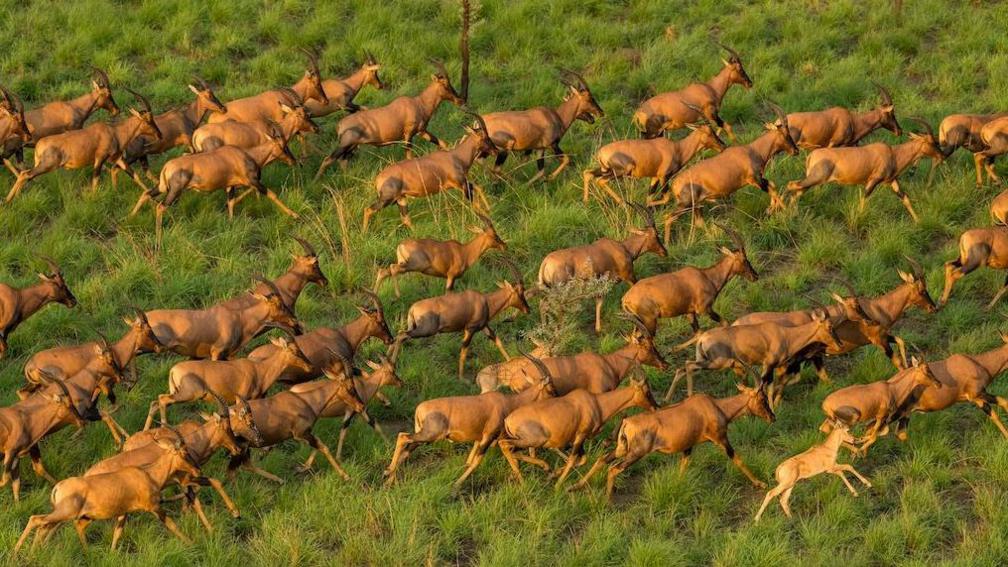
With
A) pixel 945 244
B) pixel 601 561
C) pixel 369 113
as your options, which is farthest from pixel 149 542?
pixel 945 244

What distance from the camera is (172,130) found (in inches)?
769

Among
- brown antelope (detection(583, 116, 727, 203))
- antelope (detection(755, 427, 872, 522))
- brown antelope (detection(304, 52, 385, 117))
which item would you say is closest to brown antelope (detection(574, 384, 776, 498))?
antelope (detection(755, 427, 872, 522))

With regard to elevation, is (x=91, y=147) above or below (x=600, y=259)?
above

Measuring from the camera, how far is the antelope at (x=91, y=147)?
18.6m

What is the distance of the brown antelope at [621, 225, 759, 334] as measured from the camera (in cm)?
1652

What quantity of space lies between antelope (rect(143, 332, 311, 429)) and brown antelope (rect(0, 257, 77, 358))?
1.80m

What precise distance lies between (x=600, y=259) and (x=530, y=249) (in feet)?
4.90

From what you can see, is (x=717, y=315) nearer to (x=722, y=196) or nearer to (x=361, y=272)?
(x=722, y=196)

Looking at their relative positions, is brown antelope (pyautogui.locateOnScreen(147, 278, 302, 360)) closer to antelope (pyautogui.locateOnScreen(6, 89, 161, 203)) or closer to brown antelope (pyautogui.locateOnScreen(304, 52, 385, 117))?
antelope (pyautogui.locateOnScreen(6, 89, 161, 203))

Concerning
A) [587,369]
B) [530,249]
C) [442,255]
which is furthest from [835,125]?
[587,369]

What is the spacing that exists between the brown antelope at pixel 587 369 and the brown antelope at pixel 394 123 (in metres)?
4.68

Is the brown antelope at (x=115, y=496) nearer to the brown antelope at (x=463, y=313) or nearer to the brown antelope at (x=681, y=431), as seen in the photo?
the brown antelope at (x=463, y=313)

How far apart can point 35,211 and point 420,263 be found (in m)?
4.63

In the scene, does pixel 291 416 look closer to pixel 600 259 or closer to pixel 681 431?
pixel 681 431
